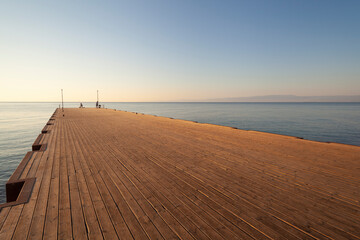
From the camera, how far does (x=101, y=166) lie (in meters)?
4.81

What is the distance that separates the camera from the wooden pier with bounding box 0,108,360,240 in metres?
2.43

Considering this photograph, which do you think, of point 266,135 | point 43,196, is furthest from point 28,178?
point 266,135

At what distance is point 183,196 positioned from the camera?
10.8 ft

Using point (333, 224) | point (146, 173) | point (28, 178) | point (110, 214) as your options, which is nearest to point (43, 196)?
point (28, 178)

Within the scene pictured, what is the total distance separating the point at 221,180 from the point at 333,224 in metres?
1.92

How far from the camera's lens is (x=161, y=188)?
11.8 feet

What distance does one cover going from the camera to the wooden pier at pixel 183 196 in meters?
2.43

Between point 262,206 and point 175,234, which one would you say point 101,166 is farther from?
point 262,206

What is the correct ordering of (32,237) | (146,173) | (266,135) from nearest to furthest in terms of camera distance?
(32,237) < (146,173) < (266,135)

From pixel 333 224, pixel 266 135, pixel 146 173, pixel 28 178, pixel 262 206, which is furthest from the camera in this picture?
pixel 266 135

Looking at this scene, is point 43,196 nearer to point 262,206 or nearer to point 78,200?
point 78,200

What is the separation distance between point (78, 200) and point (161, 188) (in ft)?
4.91

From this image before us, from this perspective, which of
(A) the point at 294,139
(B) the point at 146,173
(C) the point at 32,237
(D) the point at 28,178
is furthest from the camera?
(A) the point at 294,139

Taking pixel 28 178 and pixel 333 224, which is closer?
pixel 333 224
